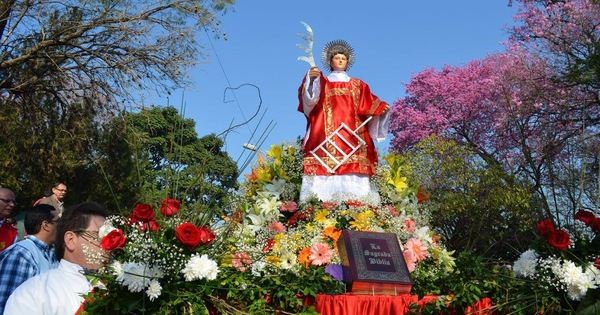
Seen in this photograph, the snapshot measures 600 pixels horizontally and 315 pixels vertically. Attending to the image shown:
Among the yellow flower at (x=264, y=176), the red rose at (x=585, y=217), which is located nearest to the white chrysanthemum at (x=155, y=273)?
the red rose at (x=585, y=217)

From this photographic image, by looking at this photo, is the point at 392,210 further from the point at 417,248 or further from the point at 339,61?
the point at 339,61

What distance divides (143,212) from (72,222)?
0.42m

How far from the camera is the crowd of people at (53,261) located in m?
3.48

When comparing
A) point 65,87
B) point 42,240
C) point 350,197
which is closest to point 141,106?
point 65,87

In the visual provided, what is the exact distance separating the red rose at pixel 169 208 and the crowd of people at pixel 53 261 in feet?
1.18

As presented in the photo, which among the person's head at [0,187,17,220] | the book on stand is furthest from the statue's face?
the person's head at [0,187,17,220]

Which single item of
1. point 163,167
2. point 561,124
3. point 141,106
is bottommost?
point 163,167

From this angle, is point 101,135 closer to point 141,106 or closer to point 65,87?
point 65,87

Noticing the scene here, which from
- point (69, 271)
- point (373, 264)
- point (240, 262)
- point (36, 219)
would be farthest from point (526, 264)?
point (36, 219)

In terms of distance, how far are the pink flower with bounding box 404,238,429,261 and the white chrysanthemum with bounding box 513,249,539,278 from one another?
2616mm

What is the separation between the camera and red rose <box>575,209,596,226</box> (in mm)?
4727

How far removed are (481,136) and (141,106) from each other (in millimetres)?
14517

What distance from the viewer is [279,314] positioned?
15.6 ft

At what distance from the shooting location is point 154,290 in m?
4.12
